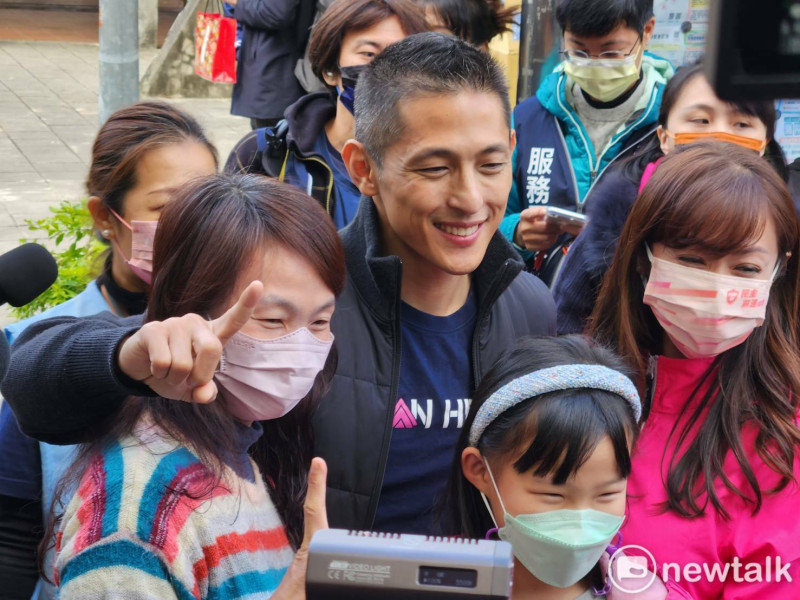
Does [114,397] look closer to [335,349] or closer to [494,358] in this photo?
[335,349]

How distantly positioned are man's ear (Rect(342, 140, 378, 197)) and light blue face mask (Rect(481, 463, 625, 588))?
0.89m

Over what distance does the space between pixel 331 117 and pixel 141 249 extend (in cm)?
120

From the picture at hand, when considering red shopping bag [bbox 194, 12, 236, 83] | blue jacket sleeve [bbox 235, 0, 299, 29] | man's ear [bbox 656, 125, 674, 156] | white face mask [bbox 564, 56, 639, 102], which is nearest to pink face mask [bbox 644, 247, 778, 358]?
man's ear [bbox 656, 125, 674, 156]

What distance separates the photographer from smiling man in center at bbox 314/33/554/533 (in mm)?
2385

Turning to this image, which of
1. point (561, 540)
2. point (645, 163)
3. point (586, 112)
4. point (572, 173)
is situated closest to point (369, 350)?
point (561, 540)

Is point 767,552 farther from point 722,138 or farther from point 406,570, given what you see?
point 722,138

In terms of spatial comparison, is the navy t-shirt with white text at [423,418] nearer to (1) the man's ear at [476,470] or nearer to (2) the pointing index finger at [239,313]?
(1) the man's ear at [476,470]

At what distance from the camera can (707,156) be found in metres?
2.63

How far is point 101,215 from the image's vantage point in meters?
2.97

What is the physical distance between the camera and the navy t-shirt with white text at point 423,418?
243cm

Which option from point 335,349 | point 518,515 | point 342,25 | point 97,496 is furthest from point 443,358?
point 342,25

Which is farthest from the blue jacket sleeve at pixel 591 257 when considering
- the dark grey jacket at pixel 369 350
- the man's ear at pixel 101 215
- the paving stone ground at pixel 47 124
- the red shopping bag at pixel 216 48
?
the paving stone ground at pixel 47 124

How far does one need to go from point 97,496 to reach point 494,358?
112 cm

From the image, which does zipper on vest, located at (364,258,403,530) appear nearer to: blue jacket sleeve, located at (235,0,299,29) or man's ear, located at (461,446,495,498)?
man's ear, located at (461,446,495,498)
